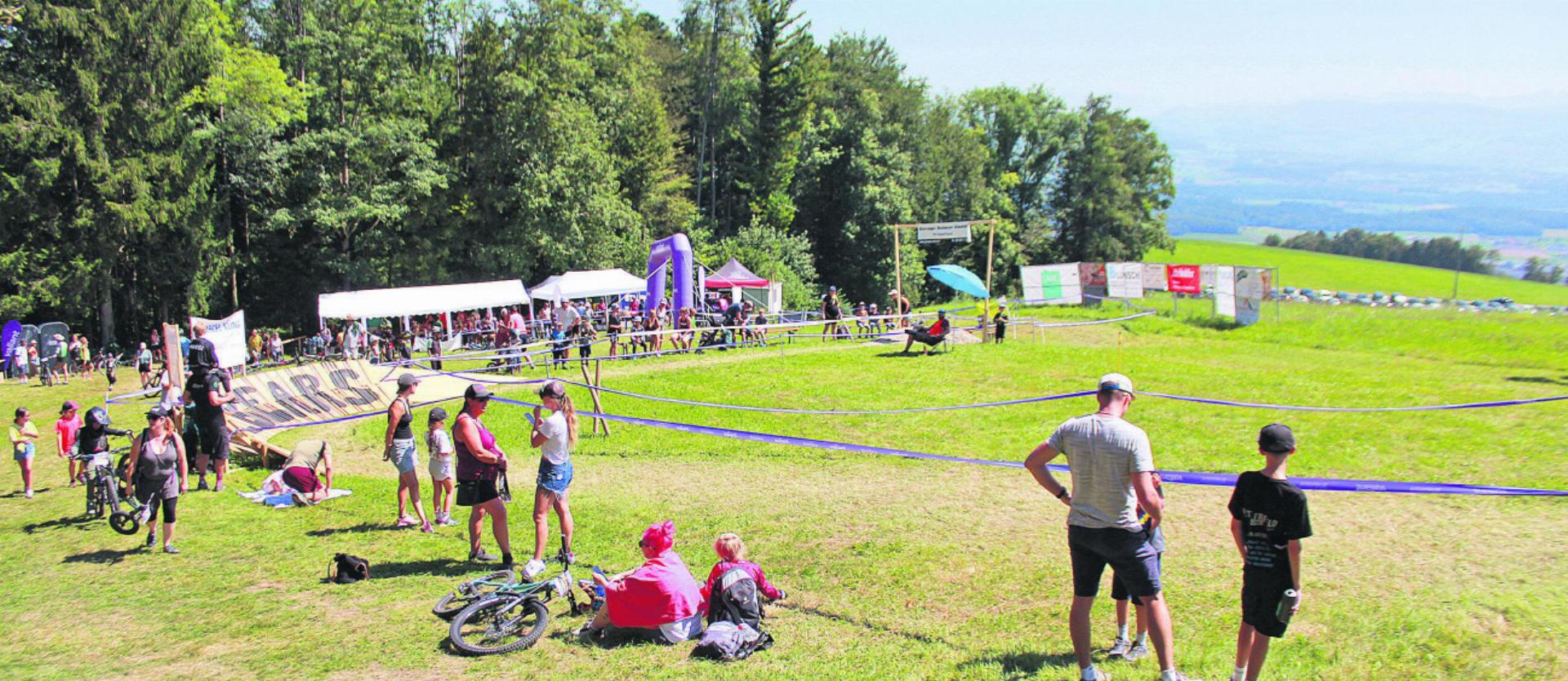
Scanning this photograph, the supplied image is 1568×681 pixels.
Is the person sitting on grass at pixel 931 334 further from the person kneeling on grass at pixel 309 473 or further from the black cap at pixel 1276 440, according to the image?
the black cap at pixel 1276 440

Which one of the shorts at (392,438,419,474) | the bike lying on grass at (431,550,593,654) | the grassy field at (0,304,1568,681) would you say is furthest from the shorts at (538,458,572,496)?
the shorts at (392,438,419,474)

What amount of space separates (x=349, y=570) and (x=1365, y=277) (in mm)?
115160

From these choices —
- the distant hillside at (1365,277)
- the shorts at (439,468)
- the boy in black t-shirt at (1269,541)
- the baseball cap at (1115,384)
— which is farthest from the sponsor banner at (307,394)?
the distant hillside at (1365,277)

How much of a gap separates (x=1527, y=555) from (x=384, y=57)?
44301 millimetres

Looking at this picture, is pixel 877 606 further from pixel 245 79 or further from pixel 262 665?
pixel 245 79

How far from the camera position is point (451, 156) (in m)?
45.2

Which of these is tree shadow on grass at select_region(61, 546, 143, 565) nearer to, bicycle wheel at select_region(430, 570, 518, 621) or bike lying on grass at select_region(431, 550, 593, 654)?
bicycle wheel at select_region(430, 570, 518, 621)

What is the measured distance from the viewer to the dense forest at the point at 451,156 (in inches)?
1320

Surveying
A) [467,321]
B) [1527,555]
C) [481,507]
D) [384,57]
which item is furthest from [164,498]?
[384,57]

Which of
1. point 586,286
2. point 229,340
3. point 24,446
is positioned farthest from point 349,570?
point 586,286

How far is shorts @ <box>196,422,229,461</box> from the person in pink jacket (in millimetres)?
8591

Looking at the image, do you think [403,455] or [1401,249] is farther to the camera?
[1401,249]

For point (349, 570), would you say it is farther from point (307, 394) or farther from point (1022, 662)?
point (307, 394)

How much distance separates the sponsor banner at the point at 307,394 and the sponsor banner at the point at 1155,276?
95.3 ft
